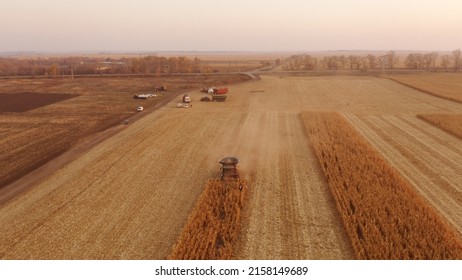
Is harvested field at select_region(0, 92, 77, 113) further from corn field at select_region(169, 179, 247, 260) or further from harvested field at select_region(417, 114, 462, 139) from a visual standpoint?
harvested field at select_region(417, 114, 462, 139)

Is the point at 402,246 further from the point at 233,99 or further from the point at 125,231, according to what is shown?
the point at 233,99

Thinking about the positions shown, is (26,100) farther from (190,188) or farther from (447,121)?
(447,121)

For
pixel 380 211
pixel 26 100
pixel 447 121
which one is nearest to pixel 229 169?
pixel 380 211

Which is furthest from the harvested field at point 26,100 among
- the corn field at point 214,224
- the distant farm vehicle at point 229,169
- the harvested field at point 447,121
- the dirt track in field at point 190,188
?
the harvested field at point 447,121

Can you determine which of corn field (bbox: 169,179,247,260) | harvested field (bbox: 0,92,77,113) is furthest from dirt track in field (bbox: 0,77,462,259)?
harvested field (bbox: 0,92,77,113)

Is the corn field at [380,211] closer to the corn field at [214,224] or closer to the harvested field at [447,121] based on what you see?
the corn field at [214,224]

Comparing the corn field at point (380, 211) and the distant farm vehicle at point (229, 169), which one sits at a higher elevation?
the distant farm vehicle at point (229, 169)
